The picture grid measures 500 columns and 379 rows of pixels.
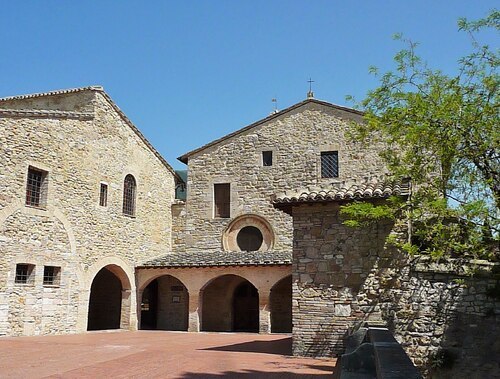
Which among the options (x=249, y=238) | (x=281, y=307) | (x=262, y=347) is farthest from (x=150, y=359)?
(x=249, y=238)

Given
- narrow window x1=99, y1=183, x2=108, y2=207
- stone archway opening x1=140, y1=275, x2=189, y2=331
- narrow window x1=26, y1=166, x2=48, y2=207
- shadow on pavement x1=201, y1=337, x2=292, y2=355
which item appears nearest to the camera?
shadow on pavement x1=201, y1=337, x2=292, y2=355

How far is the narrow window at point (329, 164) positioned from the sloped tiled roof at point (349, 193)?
351 inches

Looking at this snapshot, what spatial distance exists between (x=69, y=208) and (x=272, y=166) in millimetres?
8311

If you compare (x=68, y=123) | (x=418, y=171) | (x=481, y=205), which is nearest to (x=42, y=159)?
(x=68, y=123)

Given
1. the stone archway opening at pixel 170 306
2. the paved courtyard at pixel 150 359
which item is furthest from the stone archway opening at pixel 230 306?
the paved courtyard at pixel 150 359

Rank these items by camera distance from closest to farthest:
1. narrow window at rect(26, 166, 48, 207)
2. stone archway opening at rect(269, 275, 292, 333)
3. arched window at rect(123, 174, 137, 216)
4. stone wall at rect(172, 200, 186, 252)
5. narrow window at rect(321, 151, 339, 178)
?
narrow window at rect(26, 166, 48, 207)
arched window at rect(123, 174, 137, 216)
stone archway opening at rect(269, 275, 292, 333)
narrow window at rect(321, 151, 339, 178)
stone wall at rect(172, 200, 186, 252)

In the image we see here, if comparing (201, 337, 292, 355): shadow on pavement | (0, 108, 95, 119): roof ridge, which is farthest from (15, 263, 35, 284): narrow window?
(201, 337, 292, 355): shadow on pavement

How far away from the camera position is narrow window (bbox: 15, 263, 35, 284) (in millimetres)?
14659

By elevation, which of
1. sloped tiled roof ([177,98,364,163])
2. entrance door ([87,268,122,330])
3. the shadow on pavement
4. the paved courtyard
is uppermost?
sloped tiled roof ([177,98,364,163])

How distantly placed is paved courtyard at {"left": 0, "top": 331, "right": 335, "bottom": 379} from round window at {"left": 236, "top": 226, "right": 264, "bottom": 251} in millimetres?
6619

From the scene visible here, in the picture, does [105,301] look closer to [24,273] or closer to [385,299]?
[24,273]

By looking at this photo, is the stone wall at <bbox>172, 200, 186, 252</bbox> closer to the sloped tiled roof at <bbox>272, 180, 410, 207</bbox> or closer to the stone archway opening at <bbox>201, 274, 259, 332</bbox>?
the stone archway opening at <bbox>201, 274, 259, 332</bbox>

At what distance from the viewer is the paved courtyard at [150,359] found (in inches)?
331

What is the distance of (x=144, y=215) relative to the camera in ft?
65.9
